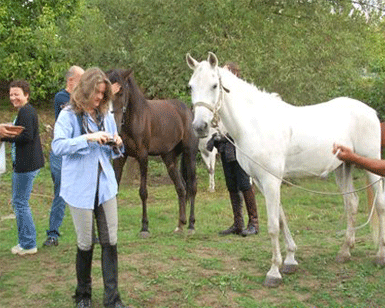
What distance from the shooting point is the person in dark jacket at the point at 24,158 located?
589 cm

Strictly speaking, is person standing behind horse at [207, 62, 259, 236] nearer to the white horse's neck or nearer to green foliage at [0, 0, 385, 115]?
the white horse's neck

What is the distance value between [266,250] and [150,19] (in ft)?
27.3

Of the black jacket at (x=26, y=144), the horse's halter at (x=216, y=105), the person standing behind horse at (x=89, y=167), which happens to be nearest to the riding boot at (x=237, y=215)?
the horse's halter at (x=216, y=105)

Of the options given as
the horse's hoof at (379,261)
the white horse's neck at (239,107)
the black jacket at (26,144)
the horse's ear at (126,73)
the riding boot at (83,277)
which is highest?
the horse's ear at (126,73)

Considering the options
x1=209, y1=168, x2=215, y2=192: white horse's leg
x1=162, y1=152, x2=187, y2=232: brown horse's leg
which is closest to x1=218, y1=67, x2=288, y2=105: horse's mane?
x1=162, y1=152, x2=187, y2=232: brown horse's leg

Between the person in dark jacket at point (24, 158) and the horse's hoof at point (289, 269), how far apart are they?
2.82 metres

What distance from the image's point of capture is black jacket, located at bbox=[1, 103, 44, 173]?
19.2ft

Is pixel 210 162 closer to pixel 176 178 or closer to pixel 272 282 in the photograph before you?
pixel 176 178

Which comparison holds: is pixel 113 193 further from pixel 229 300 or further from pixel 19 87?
pixel 19 87

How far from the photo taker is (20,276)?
539 cm

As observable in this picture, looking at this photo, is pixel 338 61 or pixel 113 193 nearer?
pixel 113 193

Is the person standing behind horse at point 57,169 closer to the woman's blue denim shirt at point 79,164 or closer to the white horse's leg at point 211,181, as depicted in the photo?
the woman's blue denim shirt at point 79,164

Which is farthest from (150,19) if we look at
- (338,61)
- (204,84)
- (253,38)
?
(204,84)

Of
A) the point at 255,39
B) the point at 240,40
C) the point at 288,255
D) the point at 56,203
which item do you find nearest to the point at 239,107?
the point at 288,255
